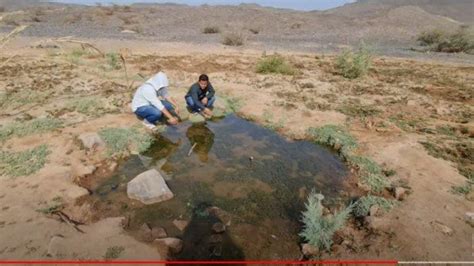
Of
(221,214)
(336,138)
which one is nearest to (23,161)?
(221,214)

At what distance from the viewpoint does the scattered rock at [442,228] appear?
3.45m

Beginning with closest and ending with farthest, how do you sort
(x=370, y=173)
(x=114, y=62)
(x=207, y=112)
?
1. (x=370, y=173)
2. (x=207, y=112)
3. (x=114, y=62)

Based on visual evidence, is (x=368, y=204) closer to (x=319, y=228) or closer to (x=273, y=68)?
(x=319, y=228)

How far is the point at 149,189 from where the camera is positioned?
4027mm

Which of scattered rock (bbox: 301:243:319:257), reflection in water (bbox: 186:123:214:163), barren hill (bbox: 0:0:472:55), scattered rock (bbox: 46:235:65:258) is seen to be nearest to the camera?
scattered rock (bbox: 46:235:65:258)

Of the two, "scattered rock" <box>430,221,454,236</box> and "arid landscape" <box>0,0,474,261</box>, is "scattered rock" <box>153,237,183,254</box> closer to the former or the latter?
"arid landscape" <box>0,0,474,261</box>

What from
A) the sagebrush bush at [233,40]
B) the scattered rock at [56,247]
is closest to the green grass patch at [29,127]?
the scattered rock at [56,247]

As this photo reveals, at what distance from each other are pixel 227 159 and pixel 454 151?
11.3 feet

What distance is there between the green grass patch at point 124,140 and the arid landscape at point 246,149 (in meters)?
0.02

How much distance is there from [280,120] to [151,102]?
2.36 m

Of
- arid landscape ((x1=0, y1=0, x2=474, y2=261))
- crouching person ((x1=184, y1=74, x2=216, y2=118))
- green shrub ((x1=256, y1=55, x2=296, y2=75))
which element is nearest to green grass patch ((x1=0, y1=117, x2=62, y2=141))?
arid landscape ((x1=0, y1=0, x2=474, y2=261))

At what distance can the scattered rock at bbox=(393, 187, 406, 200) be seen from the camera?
407 centimetres

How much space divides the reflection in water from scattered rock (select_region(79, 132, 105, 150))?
1404 mm

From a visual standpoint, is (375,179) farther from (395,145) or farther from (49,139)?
(49,139)
